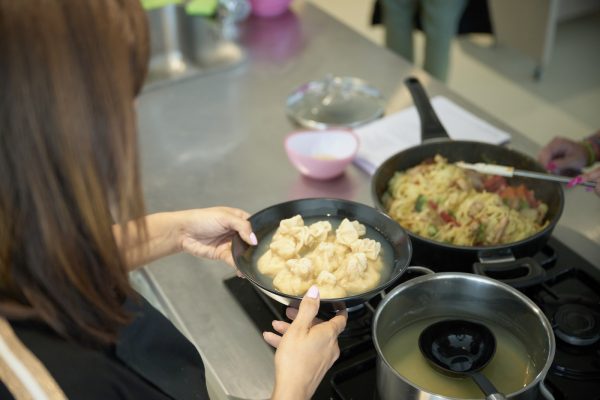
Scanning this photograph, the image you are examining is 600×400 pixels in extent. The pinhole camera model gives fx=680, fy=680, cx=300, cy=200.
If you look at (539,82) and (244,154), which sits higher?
(244,154)

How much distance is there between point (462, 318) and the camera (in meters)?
1.04

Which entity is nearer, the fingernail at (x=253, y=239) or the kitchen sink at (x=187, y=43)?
the fingernail at (x=253, y=239)

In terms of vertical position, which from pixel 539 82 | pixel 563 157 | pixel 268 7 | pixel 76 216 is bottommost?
pixel 539 82

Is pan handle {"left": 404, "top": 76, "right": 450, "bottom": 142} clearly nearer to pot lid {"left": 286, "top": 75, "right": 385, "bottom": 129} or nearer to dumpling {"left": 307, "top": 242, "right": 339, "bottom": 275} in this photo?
pot lid {"left": 286, "top": 75, "right": 385, "bottom": 129}

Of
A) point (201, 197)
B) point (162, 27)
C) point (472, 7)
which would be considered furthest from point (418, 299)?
point (472, 7)

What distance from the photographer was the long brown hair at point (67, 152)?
0.67 metres

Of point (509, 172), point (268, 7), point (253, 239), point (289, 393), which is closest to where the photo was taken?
point (289, 393)

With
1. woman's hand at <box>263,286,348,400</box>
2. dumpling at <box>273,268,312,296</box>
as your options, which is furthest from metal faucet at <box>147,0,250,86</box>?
woman's hand at <box>263,286,348,400</box>

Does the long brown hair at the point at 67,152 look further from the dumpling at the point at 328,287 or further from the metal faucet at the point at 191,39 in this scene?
the metal faucet at the point at 191,39

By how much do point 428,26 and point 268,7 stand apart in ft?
2.75

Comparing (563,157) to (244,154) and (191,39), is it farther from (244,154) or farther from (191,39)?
(191,39)

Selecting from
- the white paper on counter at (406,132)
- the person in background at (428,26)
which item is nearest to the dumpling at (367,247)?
the white paper on counter at (406,132)

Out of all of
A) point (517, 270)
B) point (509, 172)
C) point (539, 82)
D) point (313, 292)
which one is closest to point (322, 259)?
point (313, 292)

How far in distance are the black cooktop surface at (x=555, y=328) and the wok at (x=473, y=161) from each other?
0.15ft
